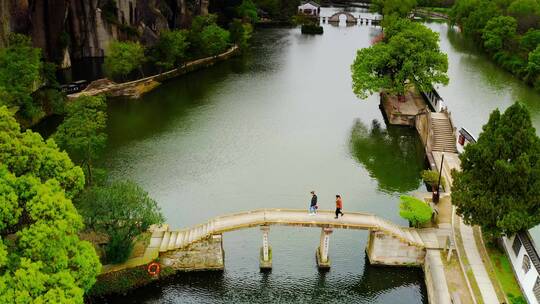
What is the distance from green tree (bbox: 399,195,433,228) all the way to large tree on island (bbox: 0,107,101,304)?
19.5 metres

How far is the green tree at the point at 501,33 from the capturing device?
293 ft

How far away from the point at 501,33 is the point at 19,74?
73527 millimetres

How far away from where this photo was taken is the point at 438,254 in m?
33.3

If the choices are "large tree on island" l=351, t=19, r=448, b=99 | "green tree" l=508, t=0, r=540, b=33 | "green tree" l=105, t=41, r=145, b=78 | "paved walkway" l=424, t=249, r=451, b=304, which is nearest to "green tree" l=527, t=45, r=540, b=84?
"green tree" l=508, t=0, r=540, b=33

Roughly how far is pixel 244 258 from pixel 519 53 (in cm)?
6872

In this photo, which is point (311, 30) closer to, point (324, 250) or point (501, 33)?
point (501, 33)

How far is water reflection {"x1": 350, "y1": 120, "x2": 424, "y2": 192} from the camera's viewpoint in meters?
46.6

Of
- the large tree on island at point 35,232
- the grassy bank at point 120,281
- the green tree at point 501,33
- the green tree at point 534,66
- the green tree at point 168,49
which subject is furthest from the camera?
the green tree at point 501,33

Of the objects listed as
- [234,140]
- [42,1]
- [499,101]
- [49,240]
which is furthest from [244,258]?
[42,1]

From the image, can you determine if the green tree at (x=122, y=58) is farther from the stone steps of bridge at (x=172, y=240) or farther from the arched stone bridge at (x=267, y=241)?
the stone steps of bridge at (x=172, y=240)

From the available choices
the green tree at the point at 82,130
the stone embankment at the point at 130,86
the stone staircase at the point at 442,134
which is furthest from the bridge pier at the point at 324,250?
the stone embankment at the point at 130,86

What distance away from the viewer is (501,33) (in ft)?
296

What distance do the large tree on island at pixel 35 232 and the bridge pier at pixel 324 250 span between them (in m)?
14.0

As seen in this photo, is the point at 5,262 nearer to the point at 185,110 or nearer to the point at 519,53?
the point at 185,110
